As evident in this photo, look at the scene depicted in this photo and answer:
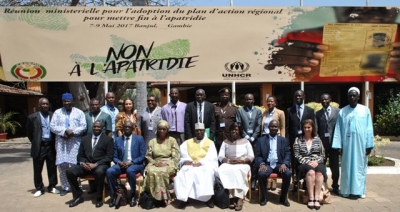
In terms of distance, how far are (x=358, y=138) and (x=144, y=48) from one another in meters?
3.73

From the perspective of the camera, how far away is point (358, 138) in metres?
5.74

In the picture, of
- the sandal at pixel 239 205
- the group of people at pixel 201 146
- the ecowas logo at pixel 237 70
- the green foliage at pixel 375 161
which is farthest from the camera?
the green foliage at pixel 375 161

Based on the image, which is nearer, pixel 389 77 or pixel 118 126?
pixel 389 77

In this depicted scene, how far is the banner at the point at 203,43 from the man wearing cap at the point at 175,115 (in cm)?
69

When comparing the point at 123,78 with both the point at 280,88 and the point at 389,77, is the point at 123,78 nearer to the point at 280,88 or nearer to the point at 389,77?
the point at 389,77

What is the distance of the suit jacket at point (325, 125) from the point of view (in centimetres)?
599

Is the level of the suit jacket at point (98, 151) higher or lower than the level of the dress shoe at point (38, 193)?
higher

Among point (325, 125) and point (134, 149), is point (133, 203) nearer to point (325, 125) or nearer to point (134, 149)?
point (134, 149)

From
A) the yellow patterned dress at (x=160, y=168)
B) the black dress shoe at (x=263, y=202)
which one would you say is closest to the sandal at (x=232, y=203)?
the black dress shoe at (x=263, y=202)

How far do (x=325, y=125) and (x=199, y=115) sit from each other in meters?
2.13

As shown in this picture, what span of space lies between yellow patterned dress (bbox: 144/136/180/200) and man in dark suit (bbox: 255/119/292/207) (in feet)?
4.39

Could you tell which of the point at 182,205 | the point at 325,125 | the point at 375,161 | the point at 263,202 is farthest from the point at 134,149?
the point at 375,161

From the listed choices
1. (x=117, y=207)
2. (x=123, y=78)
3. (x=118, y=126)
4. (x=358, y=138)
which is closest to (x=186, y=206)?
(x=117, y=207)

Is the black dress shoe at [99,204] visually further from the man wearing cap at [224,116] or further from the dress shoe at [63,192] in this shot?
the man wearing cap at [224,116]
